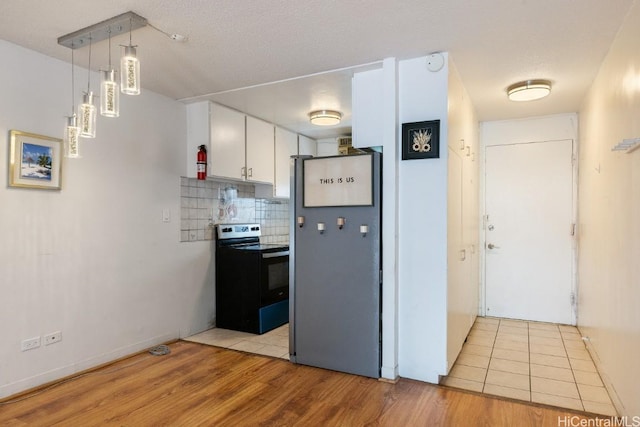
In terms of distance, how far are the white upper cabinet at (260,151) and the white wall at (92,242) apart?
71 centimetres

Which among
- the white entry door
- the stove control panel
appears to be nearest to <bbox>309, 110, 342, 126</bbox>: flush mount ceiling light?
the stove control panel

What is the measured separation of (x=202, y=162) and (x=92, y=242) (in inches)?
46.6

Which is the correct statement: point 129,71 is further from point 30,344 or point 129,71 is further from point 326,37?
point 30,344

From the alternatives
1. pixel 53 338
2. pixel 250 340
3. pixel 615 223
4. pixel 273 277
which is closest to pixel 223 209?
pixel 273 277

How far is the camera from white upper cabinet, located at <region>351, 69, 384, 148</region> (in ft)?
9.45

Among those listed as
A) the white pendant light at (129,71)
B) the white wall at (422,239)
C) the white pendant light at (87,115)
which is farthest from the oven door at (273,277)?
the white pendant light at (129,71)

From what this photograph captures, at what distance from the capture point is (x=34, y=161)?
103 inches

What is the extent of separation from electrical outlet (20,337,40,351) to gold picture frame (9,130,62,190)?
1.03 metres

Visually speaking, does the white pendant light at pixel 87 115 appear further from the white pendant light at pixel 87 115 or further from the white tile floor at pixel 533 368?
the white tile floor at pixel 533 368

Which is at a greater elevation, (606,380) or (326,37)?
(326,37)

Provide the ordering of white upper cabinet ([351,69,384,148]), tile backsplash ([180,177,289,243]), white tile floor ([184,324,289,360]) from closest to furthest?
white upper cabinet ([351,69,384,148]) → white tile floor ([184,324,289,360]) → tile backsplash ([180,177,289,243])

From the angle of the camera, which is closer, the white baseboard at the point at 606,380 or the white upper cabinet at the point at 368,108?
the white baseboard at the point at 606,380

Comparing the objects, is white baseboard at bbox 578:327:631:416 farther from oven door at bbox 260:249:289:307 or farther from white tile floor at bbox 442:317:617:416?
oven door at bbox 260:249:289:307

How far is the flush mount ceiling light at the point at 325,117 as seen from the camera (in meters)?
4.03
